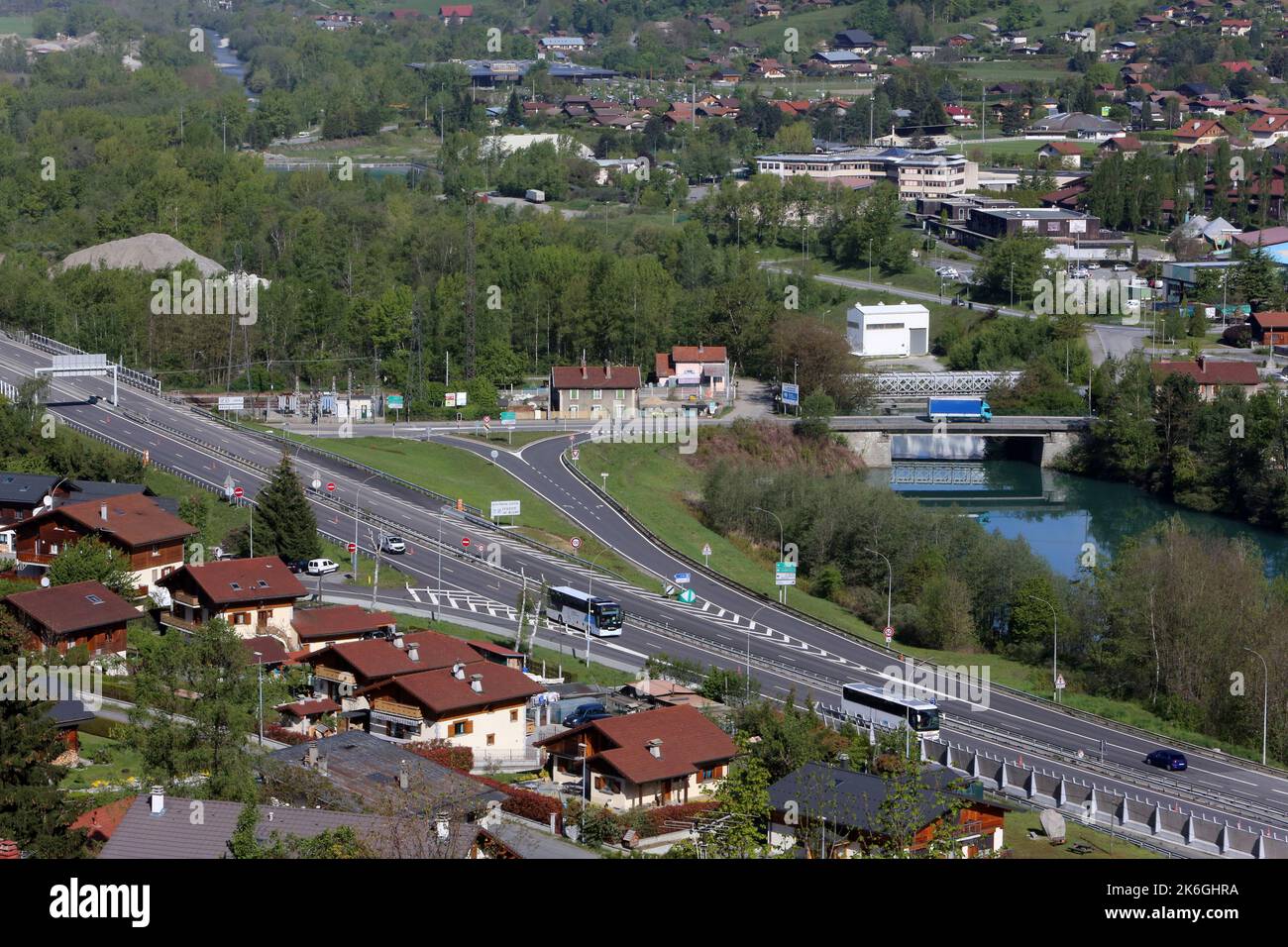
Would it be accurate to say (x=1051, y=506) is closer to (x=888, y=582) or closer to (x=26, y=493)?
(x=888, y=582)

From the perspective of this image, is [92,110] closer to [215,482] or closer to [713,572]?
[215,482]

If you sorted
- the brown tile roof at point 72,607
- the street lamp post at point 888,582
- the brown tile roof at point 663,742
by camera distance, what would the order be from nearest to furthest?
the brown tile roof at point 663,742, the brown tile roof at point 72,607, the street lamp post at point 888,582

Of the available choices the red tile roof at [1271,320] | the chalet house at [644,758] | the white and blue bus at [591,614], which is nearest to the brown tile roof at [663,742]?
the chalet house at [644,758]

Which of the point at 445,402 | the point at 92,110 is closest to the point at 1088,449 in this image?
the point at 445,402

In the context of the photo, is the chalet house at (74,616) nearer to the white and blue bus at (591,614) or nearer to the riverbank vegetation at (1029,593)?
the white and blue bus at (591,614)

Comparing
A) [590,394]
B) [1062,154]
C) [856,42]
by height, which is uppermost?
[856,42]

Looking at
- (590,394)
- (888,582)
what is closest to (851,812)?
(888,582)

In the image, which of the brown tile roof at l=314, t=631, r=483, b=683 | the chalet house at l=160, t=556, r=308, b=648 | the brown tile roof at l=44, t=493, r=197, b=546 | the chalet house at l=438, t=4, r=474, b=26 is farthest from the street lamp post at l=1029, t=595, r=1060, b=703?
the chalet house at l=438, t=4, r=474, b=26
